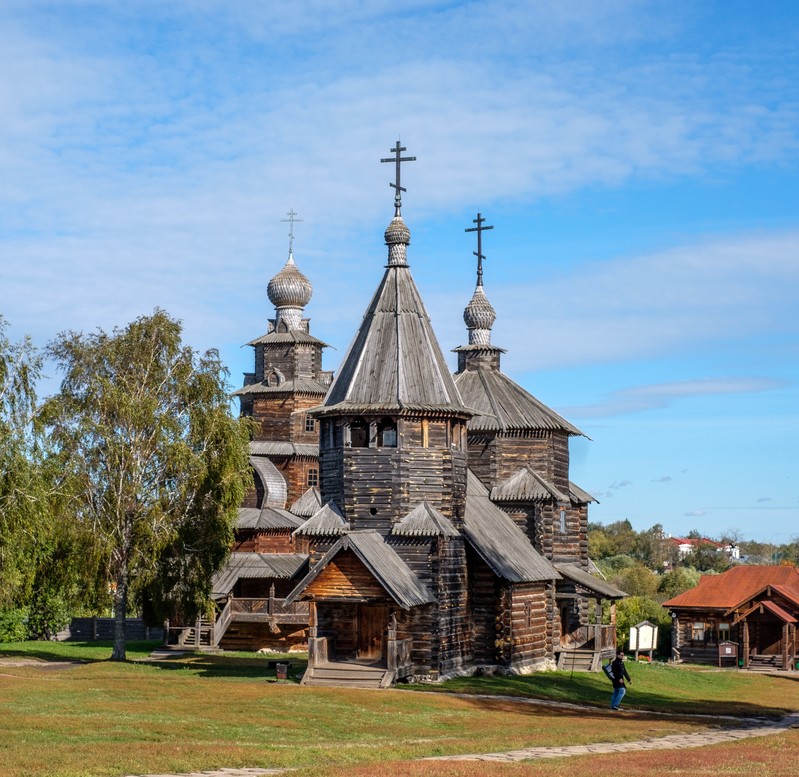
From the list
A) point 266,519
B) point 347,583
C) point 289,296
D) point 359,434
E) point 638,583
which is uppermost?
point 289,296

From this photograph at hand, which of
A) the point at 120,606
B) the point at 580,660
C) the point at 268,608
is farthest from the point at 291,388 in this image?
the point at 580,660

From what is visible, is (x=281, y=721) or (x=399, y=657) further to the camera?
(x=399, y=657)

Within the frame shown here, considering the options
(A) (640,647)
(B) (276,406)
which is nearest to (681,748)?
(A) (640,647)

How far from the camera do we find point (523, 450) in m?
46.7

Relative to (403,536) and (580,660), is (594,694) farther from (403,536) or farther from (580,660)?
(580,660)

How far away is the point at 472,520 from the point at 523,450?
7.31 meters

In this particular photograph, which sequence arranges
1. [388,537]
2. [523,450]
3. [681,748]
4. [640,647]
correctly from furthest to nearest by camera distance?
[640,647] → [523,450] → [388,537] → [681,748]

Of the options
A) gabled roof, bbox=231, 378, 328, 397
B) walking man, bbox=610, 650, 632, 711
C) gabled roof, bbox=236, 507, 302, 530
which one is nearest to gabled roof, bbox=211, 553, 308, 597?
gabled roof, bbox=236, 507, 302, 530

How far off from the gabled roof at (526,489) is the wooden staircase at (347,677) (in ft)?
40.5

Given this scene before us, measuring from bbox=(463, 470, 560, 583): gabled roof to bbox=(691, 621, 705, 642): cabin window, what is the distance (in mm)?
19872

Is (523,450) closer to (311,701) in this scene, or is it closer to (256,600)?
(256,600)

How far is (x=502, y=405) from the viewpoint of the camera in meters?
47.4

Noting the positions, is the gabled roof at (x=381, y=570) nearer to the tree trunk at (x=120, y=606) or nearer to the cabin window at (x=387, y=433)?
the cabin window at (x=387, y=433)

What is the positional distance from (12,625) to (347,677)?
2368 centimetres
